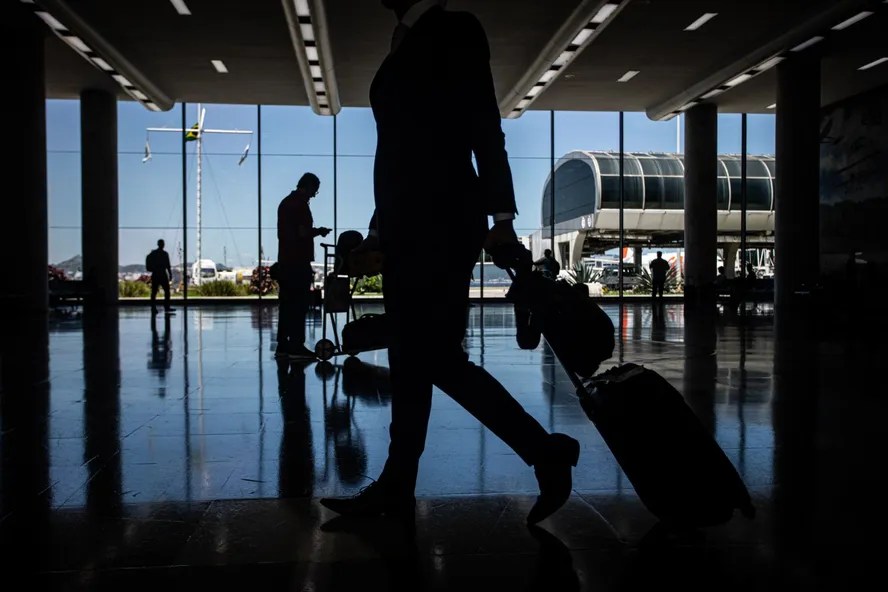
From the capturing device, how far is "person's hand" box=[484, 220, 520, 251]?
2.13 m

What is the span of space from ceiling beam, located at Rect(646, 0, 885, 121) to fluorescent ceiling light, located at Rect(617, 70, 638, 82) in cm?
165

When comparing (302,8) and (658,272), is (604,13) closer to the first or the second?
(302,8)

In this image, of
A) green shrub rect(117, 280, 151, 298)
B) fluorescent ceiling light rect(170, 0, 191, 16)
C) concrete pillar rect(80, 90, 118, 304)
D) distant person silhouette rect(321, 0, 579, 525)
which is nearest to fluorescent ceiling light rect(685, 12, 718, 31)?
fluorescent ceiling light rect(170, 0, 191, 16)

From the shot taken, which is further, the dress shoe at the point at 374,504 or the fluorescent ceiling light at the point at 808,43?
the fluorescent ceiling light at the point at 808,43

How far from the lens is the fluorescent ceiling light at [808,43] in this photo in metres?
13.5

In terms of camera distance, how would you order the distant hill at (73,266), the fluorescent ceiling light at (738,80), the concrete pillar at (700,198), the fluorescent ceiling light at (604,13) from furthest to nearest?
the concrete pillar at (700,198)
the distant hill at (73,266)
the fluorescent ceiling light at (738,80)
the fluorescent ceiling light at (604,13)

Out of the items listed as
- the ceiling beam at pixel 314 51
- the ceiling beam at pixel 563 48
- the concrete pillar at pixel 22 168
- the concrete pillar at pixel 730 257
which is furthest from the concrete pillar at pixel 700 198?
the concrete pillar at pixel 22 168

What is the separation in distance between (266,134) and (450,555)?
19641 mm

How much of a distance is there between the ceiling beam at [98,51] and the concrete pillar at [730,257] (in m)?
18.6

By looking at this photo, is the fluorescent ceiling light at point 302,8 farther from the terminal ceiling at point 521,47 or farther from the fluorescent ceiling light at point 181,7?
the fluorescent ceiling light at point 181,7

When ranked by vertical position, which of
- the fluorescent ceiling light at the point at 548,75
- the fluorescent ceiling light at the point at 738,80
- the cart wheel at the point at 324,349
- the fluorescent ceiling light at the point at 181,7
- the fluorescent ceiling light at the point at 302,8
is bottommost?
the cart wheel at the point at 324,349

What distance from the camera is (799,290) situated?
14.9 meters

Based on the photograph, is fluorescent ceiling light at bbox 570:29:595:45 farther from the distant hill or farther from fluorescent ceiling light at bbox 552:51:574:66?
the distant hill

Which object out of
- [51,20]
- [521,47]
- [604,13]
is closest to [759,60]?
[604,13]
